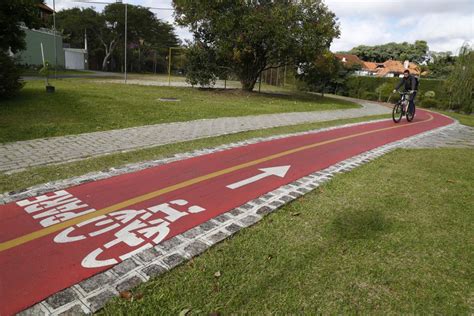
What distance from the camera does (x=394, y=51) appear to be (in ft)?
317

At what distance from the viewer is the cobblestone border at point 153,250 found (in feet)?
8.52

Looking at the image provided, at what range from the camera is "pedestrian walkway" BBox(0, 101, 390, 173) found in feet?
20.3

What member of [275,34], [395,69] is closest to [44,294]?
[275,34]

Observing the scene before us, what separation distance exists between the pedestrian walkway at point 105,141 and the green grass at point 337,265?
13.9 ft

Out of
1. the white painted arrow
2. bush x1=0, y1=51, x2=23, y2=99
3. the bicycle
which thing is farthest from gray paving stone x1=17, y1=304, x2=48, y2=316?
the bicycle

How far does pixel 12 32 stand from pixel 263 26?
12.8 metres

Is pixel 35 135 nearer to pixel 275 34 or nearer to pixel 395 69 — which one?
pixel 275 34

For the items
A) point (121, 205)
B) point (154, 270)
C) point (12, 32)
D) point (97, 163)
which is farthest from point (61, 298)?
point (12, 32)

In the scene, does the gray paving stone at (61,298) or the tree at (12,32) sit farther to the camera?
the tree at (12,32)

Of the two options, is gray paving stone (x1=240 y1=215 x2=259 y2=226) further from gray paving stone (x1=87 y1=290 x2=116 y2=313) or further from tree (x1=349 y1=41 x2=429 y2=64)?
tree (x1=349 y1=41 x2=429 y2=64)

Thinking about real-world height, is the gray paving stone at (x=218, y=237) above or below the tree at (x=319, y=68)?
below

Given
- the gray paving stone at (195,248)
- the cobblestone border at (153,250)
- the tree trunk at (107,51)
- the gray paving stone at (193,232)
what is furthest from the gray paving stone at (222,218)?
the tree trunk at (107,51)

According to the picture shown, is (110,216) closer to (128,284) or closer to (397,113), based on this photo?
(128,284)

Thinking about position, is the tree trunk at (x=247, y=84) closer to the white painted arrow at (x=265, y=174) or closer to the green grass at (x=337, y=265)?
the white painted arrow at (x=265, y=174)
